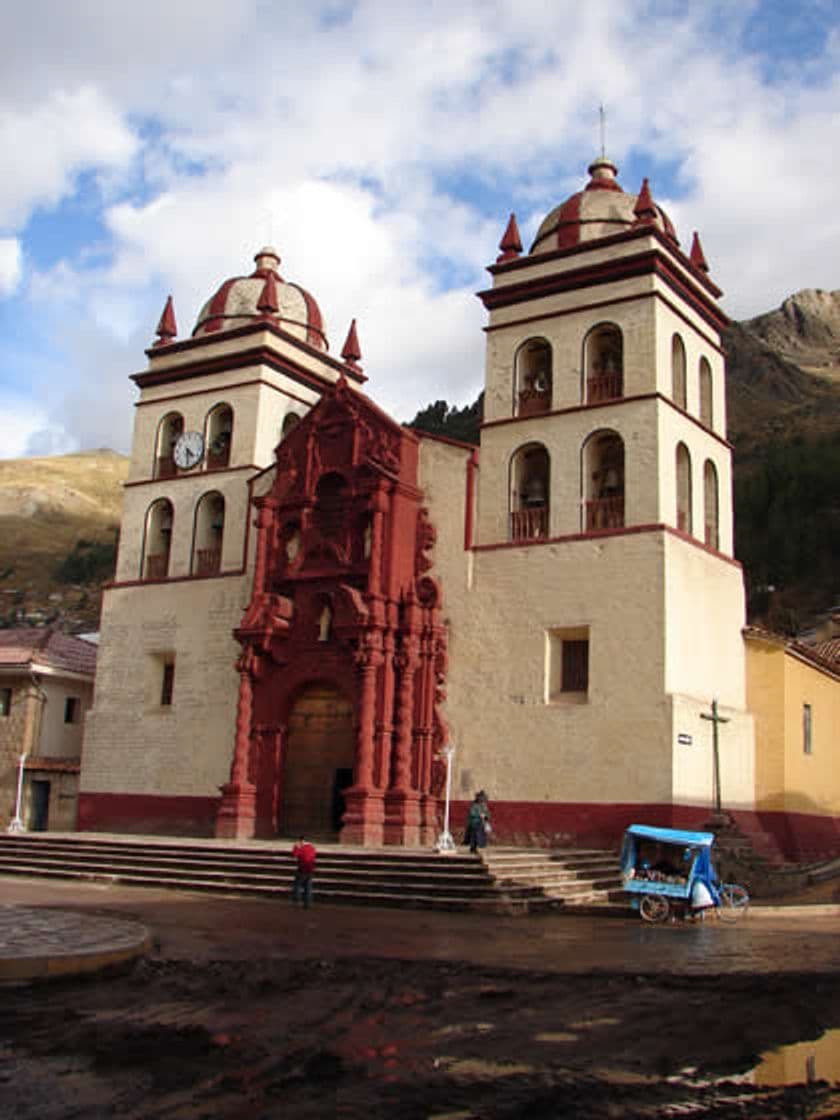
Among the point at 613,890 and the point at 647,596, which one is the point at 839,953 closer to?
the point at 613,890

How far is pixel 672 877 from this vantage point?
16938 millimetres

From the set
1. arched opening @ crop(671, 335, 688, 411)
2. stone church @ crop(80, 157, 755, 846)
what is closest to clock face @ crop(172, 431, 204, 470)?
stone church @ crop(80, 157, 755, 846)

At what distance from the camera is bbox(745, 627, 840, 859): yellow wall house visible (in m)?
24.3

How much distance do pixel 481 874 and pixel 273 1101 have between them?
41.8 ft

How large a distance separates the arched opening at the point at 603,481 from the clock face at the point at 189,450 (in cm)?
1101

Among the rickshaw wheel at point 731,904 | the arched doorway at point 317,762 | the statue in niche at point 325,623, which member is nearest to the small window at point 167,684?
the arched doorway at point 317,762

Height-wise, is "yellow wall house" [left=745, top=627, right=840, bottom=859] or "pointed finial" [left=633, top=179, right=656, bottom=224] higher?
"pointed finial" [left=633, top=179, right=656, bottom=224]

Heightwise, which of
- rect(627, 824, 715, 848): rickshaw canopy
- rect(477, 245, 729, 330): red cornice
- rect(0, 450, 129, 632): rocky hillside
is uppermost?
rect(0, 450, 129, 632): rocky hillside

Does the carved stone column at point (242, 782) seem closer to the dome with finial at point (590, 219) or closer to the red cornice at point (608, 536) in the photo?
the red cornice at point (608, 536)

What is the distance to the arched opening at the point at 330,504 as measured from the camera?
2591 cm

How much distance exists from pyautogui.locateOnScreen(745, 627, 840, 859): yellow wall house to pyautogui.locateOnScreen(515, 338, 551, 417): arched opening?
6.78m

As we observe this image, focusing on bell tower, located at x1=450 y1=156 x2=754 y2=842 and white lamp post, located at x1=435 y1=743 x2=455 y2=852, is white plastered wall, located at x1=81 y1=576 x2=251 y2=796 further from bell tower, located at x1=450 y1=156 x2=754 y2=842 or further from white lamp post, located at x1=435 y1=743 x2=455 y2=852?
bell tower, located at x1=450 y1=156 x2=754 y2=842

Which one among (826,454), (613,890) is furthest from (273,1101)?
(826,454)

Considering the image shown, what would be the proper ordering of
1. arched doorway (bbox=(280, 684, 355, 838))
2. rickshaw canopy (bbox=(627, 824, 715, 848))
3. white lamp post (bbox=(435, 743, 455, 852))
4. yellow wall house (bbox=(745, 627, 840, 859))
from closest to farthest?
rickshaw canopy (bbox=(627, 824, 715, 848))
white lamp post (bbox=(435, 743, 455, 852))
yellow wall house (bbox=(745, 627, 840, 859))
arched doorway (bbox=(280, 684, 355, 838))
